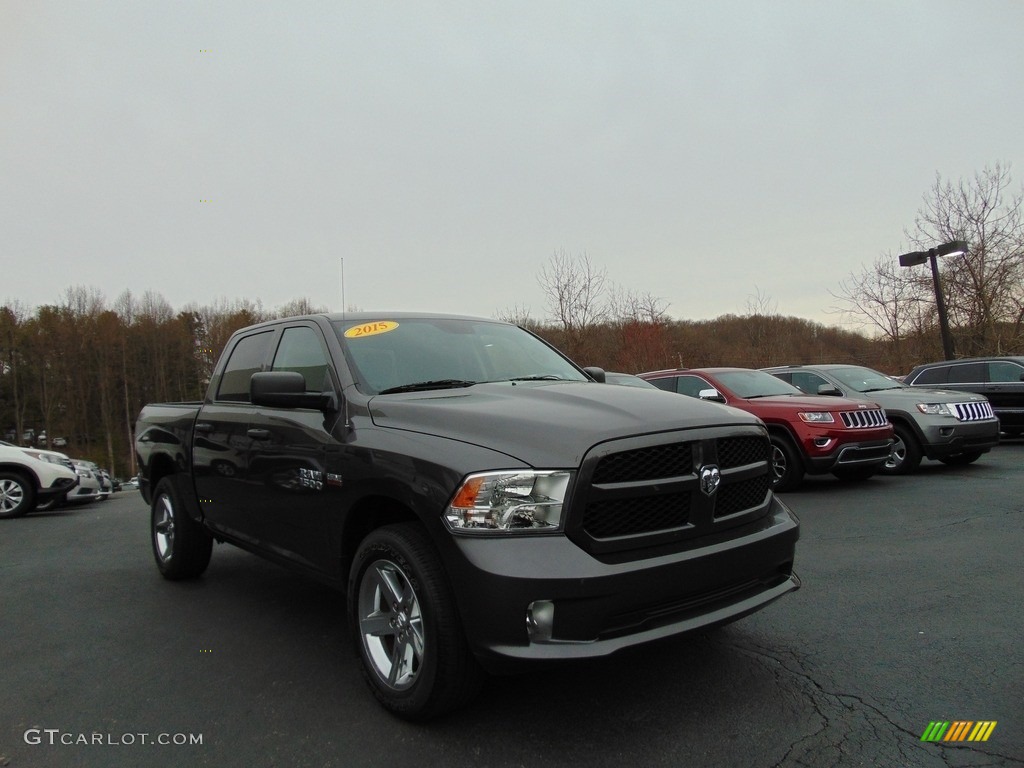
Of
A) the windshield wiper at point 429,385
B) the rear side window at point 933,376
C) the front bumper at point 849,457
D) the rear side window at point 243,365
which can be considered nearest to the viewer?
the windshield wiper at point 429,385

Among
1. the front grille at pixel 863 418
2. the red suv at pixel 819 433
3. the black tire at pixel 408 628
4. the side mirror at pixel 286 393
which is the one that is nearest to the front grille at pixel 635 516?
the black tire at pixel 408 628

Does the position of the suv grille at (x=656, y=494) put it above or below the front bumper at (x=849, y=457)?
above

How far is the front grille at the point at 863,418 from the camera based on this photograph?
332 inches

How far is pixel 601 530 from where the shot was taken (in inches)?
100

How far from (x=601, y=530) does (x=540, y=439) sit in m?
0.41

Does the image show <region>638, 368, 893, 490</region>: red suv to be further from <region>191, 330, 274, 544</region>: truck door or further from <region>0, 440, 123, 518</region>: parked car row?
<region>0, 440, 123, 518</region>: parked car row

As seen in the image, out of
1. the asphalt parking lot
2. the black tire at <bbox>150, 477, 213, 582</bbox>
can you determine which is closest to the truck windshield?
the asphalt parking lot

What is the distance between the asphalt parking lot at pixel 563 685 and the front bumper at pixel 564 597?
6.0 inches

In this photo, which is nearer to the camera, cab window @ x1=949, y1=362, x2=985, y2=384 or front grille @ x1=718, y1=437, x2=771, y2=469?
front grille @ x1=718, y1=437, x2=771, y2=469

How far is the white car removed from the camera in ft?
34.3

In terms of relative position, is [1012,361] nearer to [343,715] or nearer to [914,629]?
[914,629]

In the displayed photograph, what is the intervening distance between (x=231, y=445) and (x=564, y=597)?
2731mm

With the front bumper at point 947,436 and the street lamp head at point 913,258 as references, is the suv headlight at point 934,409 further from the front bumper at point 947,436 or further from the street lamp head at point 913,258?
the street lamp head at point 913,258

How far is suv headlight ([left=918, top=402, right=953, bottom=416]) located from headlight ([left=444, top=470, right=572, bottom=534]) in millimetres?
9081
